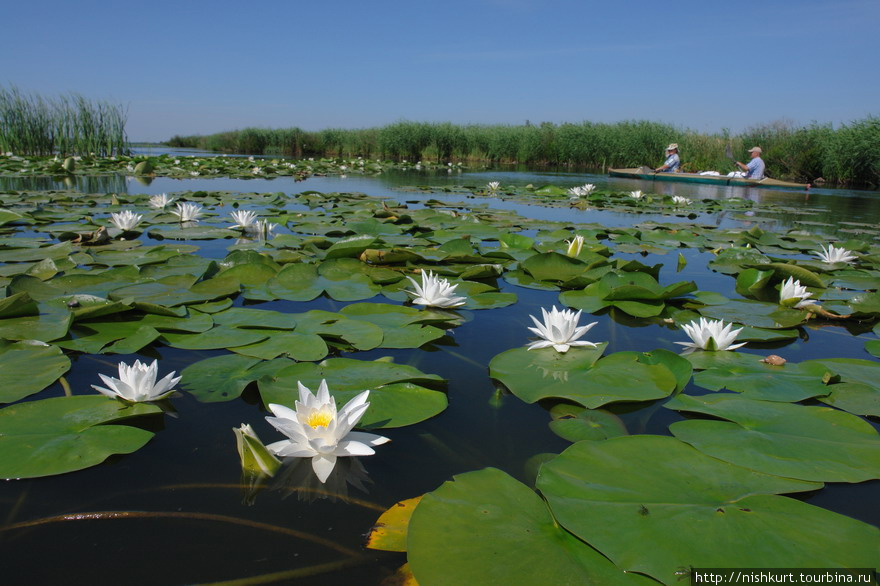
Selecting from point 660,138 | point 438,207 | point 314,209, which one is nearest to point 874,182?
point 660,138

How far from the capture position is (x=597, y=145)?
19.7m

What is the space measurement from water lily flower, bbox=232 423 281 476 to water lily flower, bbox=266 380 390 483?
3cm

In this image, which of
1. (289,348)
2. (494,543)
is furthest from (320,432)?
(289,348)

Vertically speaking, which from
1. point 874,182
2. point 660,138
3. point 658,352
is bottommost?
point 658,352

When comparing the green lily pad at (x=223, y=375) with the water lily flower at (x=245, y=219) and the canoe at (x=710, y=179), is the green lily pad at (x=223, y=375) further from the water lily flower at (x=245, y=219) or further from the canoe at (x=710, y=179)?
the canoe at (x=710, y=179)

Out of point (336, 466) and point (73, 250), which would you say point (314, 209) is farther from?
point (336, 466)

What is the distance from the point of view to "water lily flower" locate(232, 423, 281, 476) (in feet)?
3.40

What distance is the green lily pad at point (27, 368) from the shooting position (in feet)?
4.48

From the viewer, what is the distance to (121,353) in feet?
5.57

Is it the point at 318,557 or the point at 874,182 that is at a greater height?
the point at 874,182

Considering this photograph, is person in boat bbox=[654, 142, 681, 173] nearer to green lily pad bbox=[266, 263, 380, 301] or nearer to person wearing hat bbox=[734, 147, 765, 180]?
person wearing hat bbox=[734, 147, 765, 180]

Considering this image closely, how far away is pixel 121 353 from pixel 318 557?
1.24 meters

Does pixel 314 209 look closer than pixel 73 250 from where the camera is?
No

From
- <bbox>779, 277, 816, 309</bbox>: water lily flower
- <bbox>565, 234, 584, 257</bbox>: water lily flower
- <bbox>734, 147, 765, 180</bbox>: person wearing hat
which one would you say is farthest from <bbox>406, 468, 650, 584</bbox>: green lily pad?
<bbox>734, 147, 765, 180</bbox>: person wearing hat
